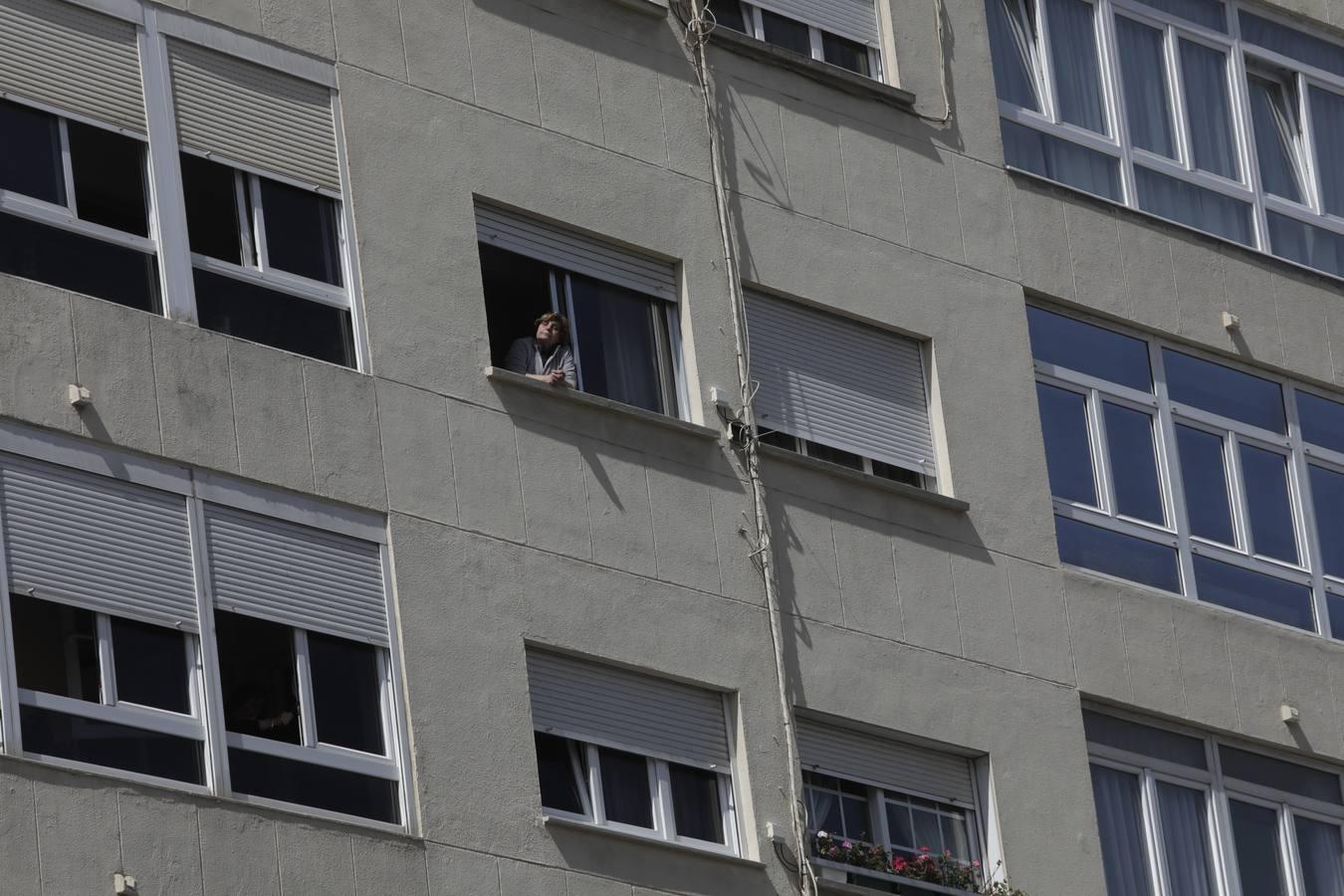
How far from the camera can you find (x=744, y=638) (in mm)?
23078

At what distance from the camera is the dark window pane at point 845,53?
85.8ft

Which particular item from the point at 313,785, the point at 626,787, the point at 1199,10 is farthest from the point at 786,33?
the point at 313,785

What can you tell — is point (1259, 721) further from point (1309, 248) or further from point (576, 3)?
point (576, 3)

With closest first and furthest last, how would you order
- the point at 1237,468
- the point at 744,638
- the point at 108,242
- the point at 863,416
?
the point at 108,242 < the point at 744,638 < the point at 863,416 < the point at 1237,468

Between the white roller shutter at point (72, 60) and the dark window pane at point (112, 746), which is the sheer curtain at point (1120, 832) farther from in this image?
the white roller shutter at point (72, 60)

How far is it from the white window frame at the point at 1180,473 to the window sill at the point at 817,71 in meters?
2.06

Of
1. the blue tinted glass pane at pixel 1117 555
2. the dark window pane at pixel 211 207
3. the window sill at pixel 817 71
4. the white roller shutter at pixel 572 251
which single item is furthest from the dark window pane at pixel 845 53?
the dark window pane at pixel 211 207

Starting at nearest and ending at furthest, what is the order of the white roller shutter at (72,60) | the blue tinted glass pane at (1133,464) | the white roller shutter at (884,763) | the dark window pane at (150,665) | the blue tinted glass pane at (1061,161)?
the dark window pane at (150,665) < the white roller shutter at (72,60) < the white roller shutter at (884,763) < the blue tinted glass pane at (1133,464) < the blue tinted glass pane at (1061,161)

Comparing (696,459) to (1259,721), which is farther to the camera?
(1259,721)

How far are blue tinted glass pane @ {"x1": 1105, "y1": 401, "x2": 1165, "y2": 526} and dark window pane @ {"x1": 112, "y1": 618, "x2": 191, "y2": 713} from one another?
9.24m

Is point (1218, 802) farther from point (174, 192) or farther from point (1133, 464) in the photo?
point (174, 192)

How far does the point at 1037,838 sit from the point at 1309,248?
23.3 ft

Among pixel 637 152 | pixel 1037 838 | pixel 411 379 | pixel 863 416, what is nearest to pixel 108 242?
pixel 411 379

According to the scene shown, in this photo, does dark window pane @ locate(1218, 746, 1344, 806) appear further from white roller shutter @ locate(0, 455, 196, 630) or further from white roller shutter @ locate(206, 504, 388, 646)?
white roller shutter @ locate(0, 455, 196, 630)
